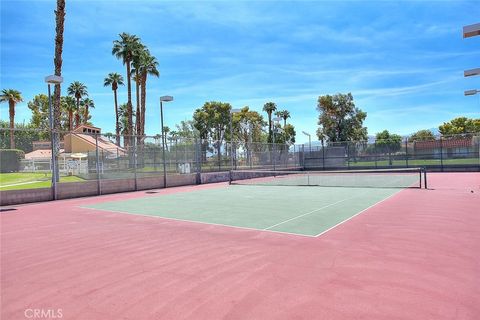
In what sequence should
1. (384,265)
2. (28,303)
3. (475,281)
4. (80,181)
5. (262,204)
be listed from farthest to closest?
(80,181) → (262,204) → (384,265) → (475,281) → (28,303)

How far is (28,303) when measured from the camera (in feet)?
13.6

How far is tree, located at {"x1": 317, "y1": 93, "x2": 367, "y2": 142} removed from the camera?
55469 millimetres

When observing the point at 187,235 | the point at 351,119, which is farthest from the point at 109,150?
the point at 351,119

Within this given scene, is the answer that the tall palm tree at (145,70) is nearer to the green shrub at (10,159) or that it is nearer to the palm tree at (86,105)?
the green shrub at (10,159)

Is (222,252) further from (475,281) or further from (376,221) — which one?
(376,221)

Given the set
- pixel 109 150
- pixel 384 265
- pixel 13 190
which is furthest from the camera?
pixel 109 150

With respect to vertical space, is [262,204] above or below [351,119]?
below

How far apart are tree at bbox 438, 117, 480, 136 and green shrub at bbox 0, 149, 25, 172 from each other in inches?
3355

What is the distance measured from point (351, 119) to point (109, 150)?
144 feet

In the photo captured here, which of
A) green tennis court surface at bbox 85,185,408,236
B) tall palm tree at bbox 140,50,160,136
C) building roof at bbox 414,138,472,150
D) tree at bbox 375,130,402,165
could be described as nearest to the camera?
green tennis court surface at bbox 85,185,408,236

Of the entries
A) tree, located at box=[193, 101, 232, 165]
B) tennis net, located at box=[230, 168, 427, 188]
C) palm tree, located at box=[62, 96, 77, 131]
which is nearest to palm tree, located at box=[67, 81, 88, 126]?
palm tree, located at box=[62, 96, 77, 131]

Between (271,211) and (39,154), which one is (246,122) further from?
(271,211)

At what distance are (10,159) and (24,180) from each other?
118cm

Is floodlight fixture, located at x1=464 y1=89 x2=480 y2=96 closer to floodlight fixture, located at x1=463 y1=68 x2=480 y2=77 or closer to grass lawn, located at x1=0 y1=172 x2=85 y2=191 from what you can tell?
floodlight fixture, located at x1=463 y1=68 x2=480 y2=77
